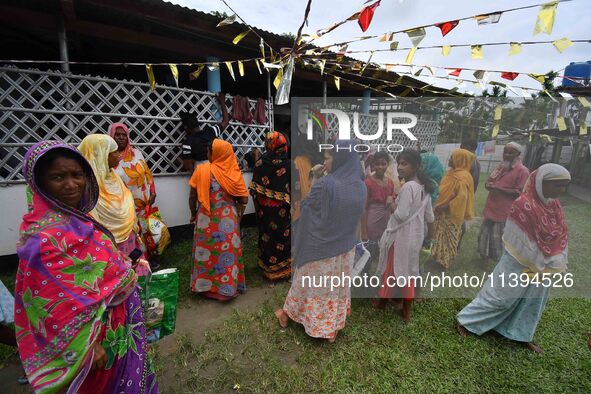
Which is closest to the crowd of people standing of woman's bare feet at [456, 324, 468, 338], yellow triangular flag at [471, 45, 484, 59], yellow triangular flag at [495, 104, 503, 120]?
woman's bare feet at [456, 324, 468, 338]

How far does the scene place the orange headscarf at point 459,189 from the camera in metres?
2.18

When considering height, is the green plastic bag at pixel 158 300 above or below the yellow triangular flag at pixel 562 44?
below

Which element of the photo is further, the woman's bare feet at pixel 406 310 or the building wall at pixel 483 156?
the woman's bare feet at pixel 406 310

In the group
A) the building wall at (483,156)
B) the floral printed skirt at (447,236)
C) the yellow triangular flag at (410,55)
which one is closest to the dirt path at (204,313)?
the floral printed skirt at (447,236)

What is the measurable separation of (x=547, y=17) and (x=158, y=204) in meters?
4.15

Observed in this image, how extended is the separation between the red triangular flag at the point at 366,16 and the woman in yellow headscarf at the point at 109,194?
194cm

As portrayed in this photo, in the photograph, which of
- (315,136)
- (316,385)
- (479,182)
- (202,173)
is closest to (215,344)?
(316,385)

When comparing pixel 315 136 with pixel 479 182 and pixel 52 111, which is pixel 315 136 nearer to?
pixel 479 182

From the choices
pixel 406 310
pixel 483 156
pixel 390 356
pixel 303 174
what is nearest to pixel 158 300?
pixel 303 174

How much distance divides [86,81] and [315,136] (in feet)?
9.32

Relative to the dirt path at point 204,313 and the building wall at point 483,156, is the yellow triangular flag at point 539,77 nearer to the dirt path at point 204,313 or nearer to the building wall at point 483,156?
the building wall at point 483,156

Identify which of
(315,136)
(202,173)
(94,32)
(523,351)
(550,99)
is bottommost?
(523,351)

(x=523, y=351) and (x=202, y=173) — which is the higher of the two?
(x=202, y=173)

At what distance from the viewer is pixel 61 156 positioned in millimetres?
1034
